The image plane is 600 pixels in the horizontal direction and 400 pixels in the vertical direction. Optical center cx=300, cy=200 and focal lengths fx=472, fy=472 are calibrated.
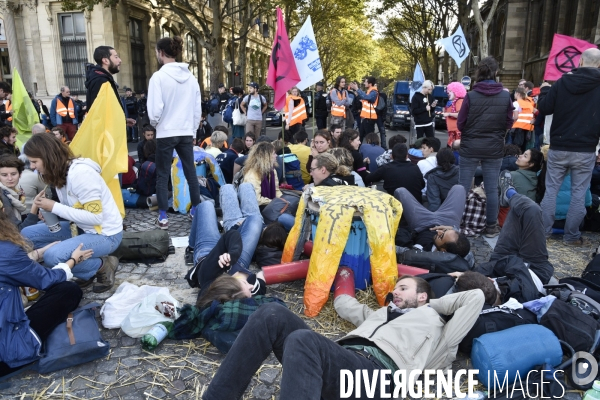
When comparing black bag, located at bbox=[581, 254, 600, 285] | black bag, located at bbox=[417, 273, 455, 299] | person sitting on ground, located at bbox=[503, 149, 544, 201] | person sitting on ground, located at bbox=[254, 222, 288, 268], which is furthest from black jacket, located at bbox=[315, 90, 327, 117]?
black bag, located at bbox=[417, 273, 455, 299]

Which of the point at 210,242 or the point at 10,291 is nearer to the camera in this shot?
the point at 10,291

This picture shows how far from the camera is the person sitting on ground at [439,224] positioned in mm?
4699

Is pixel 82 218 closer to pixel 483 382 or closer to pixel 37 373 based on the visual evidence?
pixel 37 373

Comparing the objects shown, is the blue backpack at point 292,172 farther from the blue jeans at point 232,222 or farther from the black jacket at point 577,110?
the black jacket at point 577,110

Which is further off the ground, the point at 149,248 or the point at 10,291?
the point at 10,291

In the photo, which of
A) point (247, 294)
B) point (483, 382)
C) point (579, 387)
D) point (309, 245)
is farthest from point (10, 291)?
point (579, 387)

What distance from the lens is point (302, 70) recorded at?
27.5 feet

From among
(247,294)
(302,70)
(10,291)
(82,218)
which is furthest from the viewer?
(302,70)

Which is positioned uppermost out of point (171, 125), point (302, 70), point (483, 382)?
point (302, 70)

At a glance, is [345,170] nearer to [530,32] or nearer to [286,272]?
[286,272]

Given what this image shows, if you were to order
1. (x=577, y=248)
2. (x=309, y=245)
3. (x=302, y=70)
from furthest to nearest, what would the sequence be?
(x=302, y=70) → (x=577, y=248) → (x=309, y=245)

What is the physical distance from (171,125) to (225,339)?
3.30 metres

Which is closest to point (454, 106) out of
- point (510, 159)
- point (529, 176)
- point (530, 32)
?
point (510, 159)

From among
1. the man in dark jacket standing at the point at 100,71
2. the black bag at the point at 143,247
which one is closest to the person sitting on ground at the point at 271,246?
the black bag at the point at 143,247
